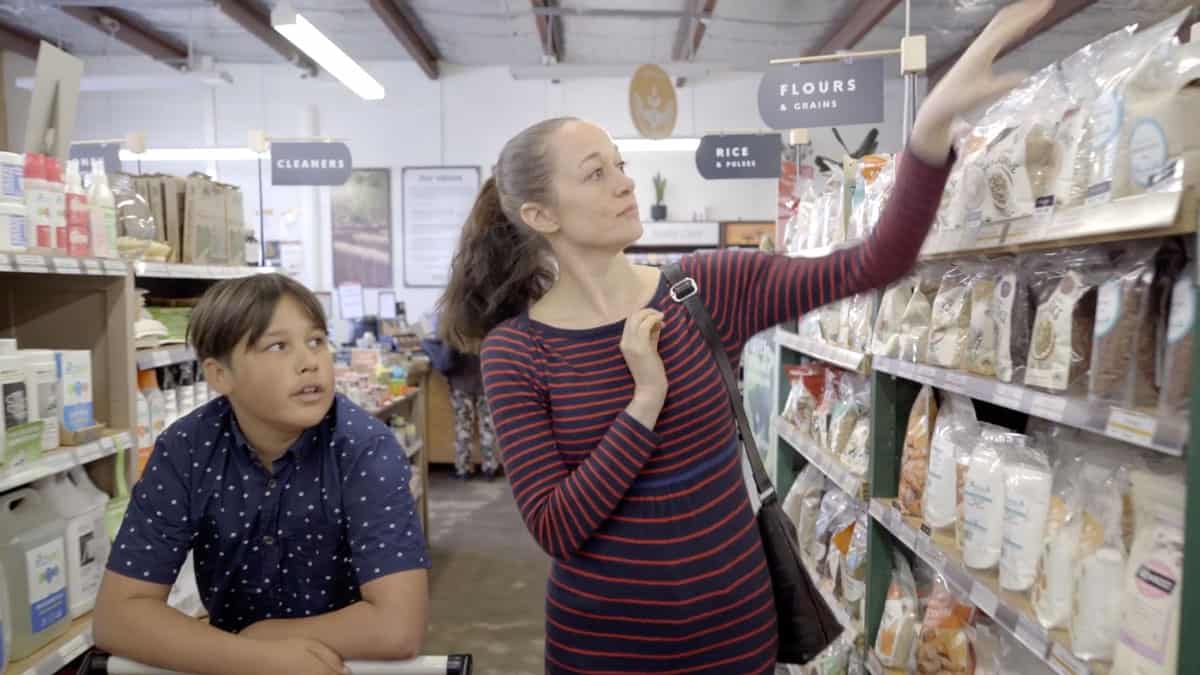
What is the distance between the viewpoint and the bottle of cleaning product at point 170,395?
2961 mm

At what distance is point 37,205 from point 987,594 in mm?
2618

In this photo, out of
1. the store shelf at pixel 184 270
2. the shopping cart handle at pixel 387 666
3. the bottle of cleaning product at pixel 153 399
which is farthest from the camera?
the bottle of cleaning product at pixel 153 399

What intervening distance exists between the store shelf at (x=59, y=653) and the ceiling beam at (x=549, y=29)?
6448 millimetres

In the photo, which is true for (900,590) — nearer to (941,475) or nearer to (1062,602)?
(941,475)

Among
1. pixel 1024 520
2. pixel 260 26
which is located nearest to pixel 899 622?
pixel 1024 520

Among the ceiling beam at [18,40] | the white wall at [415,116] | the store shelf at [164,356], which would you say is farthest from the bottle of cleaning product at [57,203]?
the ceiling beam at [18,40]

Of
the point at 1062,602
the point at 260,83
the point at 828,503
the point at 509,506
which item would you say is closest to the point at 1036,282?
the point at 1062,602

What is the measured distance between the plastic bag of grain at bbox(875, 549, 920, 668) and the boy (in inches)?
51.3

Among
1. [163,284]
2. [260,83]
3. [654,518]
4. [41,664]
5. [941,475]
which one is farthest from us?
[260,83]

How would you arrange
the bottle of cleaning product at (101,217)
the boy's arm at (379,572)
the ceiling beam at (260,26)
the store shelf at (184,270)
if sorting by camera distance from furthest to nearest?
the ceiling beam at (260,26) → the store shelf at (184,270) → the bottle of cleaning product at (101,217) → the boy's arm at (379,572)

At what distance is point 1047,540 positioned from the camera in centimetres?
142

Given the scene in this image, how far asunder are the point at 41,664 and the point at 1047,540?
2.38m

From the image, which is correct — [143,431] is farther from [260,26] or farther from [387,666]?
[260,26]

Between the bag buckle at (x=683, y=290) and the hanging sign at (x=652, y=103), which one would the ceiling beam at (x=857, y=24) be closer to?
the hanging sign at (x=652, y=103)
